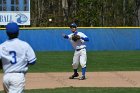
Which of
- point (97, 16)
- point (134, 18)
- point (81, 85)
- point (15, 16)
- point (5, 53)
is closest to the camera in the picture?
point (5, 53)

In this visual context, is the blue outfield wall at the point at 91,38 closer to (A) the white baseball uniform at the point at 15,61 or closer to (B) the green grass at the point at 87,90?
(B) the green grass at the point at 87,90

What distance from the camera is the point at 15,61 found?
24.5ft

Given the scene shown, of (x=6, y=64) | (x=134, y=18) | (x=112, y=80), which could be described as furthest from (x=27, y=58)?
(x=134, y=18)

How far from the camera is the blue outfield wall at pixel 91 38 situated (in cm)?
3541

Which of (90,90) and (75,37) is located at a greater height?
(75,37)

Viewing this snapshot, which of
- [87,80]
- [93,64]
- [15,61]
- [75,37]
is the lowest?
[93,64]

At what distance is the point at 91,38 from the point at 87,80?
68.8 ft

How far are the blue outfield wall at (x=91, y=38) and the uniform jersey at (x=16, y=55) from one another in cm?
2697

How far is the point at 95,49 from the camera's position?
119 feet

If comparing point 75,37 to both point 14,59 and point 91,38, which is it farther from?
point 91,38

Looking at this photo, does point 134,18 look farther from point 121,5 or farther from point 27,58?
point 27,58

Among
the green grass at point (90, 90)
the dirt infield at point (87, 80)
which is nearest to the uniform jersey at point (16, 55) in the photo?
the green grass at point (90, 90)

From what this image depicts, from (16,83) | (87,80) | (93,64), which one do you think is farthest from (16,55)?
(93,64)

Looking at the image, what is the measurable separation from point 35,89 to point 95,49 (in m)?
23.6
